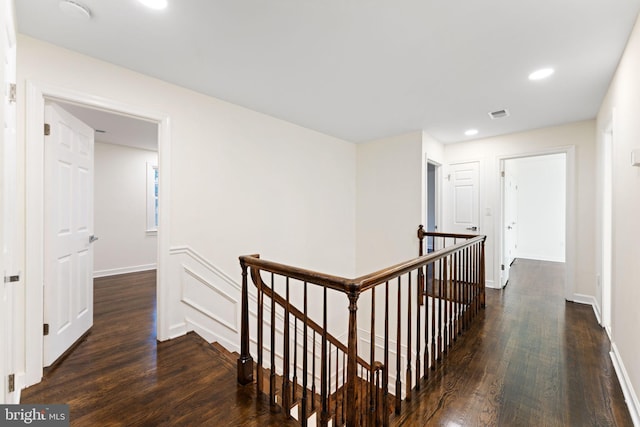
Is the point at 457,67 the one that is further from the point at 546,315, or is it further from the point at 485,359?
the point at 546,315

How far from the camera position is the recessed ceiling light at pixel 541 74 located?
232 cm

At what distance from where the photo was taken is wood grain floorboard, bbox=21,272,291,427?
5.37 feet

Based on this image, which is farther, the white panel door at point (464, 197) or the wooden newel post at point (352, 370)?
the white panel door at point (464, 197)

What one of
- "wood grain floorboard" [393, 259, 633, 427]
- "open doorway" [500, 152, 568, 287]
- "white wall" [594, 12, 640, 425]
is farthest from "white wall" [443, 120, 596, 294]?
"open doorway" [500, 152, 568, 287]

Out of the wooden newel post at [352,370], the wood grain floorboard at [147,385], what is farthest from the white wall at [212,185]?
the wooden newel post at [352,370]

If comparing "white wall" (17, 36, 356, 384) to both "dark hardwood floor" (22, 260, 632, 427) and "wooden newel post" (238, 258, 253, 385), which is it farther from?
"wooden newel post" (238, 258, 253, 385)

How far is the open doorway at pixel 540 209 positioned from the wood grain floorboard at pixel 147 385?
21.2 feet

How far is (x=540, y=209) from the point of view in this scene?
21.7 feet

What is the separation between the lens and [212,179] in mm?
2898

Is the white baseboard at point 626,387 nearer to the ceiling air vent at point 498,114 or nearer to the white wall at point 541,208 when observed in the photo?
the ceiling air vent at point 498,114

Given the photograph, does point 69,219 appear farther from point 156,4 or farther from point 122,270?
point 122,270

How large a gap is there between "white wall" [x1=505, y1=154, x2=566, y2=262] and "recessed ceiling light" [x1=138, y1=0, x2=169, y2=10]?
696 cm

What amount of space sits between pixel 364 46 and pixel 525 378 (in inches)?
103

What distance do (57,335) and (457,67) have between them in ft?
12.6
